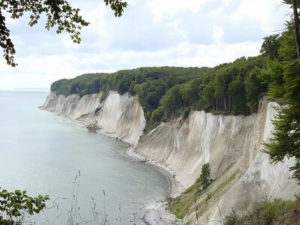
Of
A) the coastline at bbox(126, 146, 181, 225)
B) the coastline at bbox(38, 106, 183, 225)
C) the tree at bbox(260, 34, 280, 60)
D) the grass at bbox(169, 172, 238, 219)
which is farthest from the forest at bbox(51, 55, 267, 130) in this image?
the coastline at bbox(126, 146, 181, 225)

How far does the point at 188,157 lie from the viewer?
60156mm

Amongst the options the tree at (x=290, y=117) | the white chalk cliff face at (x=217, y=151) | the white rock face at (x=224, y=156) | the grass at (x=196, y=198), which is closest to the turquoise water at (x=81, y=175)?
the grass at (x=196, y=198)

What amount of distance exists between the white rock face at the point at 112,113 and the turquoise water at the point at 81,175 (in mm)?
5030

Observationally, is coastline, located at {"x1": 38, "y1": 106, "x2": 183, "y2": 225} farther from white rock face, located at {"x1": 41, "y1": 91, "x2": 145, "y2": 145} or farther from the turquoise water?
white rock face, located at {"x1": 41, "y1": 91, "x2": 145, "y2": 145}

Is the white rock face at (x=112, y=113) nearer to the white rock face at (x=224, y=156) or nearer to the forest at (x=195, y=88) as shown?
the forest at (x=195, y=88)

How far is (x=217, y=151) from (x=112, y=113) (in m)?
62.0

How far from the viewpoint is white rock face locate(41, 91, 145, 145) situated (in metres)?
93.2

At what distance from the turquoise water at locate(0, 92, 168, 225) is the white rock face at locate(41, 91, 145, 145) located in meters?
5.03

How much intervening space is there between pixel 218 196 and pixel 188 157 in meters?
24.5

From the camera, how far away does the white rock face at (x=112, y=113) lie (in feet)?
306

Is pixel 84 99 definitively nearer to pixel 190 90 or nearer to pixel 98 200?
pixel 190 90

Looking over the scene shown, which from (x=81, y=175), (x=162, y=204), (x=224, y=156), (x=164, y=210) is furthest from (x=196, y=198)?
(x=81, y=175)

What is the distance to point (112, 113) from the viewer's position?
110 metres

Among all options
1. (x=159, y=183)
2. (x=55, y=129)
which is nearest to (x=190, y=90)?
(x=159, y=183)
